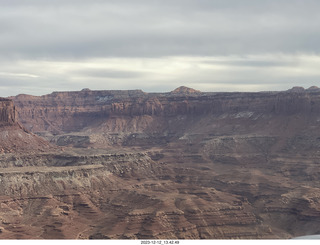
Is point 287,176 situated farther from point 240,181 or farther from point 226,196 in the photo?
point 226,196

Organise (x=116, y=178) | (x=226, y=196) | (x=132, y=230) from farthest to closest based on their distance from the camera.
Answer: (x=116, y=178)
(x=226, y=196)
(x=132, y=230)


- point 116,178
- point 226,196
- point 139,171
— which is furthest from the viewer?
point 139,171

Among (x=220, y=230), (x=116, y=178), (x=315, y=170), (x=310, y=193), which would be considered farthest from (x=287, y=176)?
(x=220, y=230)

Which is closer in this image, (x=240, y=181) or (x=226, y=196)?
(x=226, y=196)

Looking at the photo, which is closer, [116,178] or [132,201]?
[132,201]

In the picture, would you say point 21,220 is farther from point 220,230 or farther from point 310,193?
point 310,193

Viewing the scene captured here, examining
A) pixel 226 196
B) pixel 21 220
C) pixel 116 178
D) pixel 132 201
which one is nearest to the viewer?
pixel 21 220

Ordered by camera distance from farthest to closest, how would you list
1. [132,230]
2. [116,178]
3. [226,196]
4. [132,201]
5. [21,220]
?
[116,178] < [226,196] < [132,201] < [21,220] < [132,230]

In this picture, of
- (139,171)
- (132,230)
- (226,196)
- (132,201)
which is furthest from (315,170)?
(132,230)
